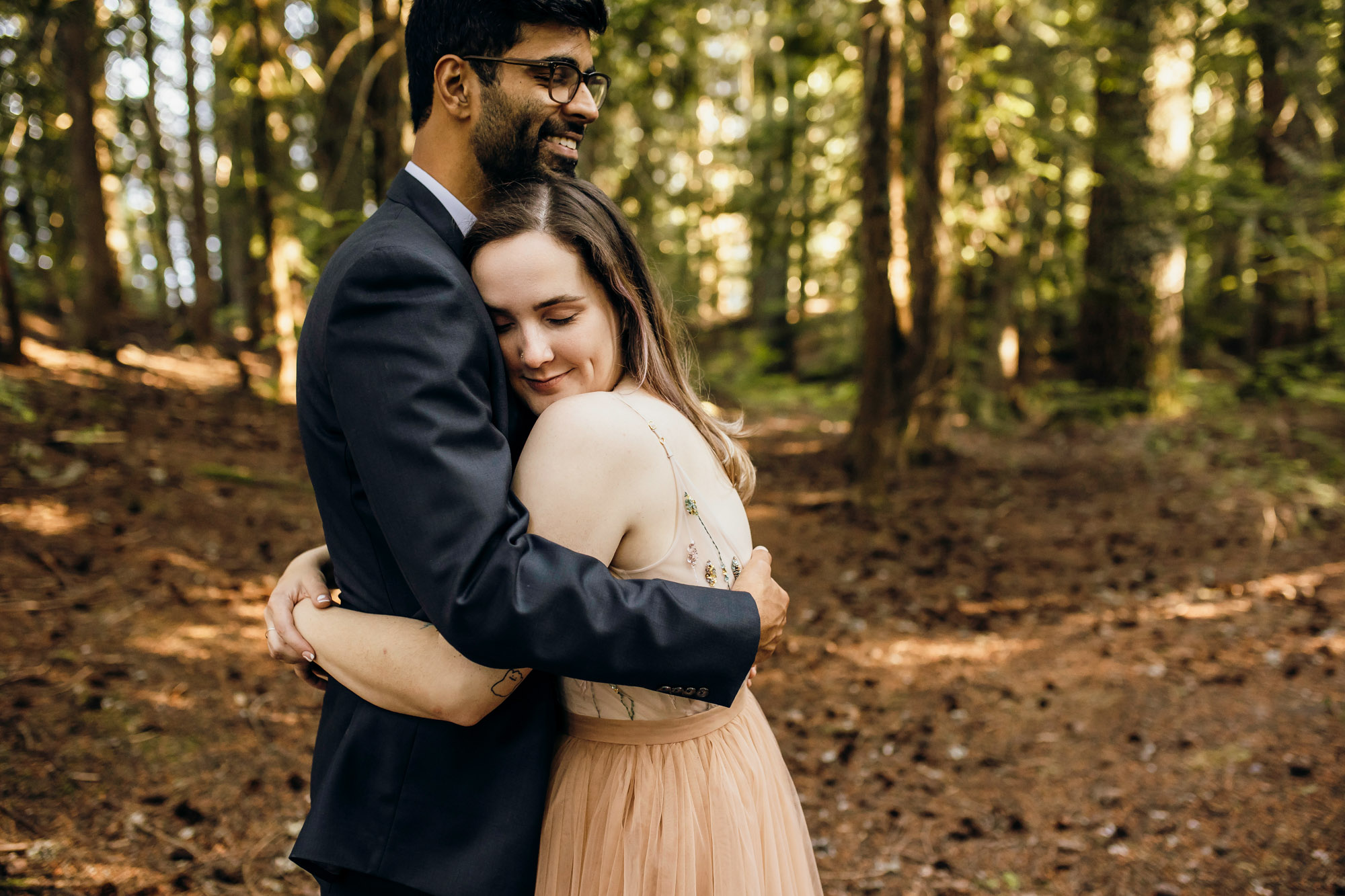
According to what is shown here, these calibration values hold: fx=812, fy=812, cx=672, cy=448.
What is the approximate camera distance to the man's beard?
165 centimetres

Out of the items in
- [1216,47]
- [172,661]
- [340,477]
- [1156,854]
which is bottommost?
[1156,854]

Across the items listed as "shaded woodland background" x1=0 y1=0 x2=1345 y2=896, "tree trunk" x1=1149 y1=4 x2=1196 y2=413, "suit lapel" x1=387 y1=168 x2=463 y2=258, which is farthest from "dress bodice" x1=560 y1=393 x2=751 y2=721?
"tree trunk" x1=1149 y1=4 x2=1196 y2=413

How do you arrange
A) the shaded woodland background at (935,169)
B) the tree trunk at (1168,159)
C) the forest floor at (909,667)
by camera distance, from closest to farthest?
1. the forest floor at (909,667)
2. the shaded woodland background at (935,169)
3. the tree trunk at (1168,159)

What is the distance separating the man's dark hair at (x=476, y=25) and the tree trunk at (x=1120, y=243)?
7.75m

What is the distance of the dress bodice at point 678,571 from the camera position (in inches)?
62.1

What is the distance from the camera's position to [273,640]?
1.68 m

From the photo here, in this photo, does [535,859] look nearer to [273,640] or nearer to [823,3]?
[273,640]

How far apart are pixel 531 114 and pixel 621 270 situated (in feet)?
1.18

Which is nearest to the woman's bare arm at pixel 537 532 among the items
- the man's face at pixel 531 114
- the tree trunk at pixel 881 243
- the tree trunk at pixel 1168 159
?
the man's face at pixel 531 114

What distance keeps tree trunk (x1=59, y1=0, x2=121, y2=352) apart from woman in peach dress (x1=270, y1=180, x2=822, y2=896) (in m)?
9.48

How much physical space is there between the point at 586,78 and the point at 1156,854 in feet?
13.0

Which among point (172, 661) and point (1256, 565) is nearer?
point (172, 661)

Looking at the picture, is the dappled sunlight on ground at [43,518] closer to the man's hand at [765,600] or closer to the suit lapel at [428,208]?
the suit lapel at [428,208]

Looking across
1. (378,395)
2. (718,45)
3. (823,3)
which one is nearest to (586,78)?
(378,395)
